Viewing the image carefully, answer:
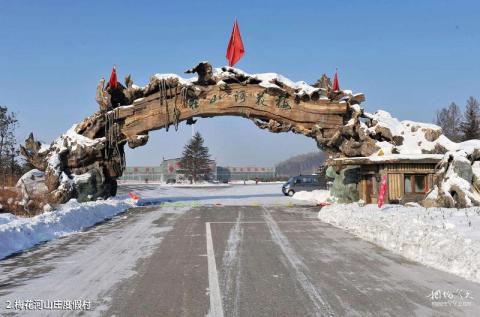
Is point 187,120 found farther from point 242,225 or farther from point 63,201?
point 242,225

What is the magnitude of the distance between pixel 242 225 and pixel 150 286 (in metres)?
8.96

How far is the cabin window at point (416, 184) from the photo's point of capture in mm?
19031

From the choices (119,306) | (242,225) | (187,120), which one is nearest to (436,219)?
(242,225)

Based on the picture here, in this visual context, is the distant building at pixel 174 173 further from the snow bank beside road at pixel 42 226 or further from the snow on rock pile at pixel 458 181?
the snow on rock pile at pixel 458 181

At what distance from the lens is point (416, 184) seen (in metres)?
19.1

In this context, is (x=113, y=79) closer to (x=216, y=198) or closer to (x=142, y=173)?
(x=216, y=198)

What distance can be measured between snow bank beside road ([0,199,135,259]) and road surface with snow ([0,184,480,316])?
0.54 m

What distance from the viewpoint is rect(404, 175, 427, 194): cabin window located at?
1903cm

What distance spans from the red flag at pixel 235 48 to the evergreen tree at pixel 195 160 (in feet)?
203

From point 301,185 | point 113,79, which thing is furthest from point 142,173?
point 113,79

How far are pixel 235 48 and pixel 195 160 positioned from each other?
62.4 m

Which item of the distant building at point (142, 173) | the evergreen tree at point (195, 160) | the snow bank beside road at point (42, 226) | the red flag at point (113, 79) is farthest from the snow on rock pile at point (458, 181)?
the distant building at point (142, 173)

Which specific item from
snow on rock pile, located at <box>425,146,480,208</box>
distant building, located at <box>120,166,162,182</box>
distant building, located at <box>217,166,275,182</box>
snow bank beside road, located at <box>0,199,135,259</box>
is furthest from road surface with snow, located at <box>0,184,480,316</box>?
distant building, located at <box>217,166,275,182</box>

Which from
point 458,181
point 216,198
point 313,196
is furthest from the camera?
point 216,198
